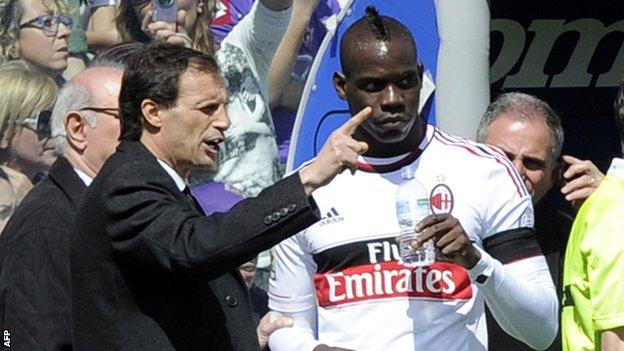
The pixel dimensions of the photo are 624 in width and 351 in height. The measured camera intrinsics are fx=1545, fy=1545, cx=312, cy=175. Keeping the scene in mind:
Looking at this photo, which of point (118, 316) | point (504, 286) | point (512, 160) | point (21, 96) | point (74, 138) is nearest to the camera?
point (118, 316)

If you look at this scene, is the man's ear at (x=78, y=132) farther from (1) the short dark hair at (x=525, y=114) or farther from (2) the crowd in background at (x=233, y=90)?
(1) the short dark hair at (x=525, y=114)

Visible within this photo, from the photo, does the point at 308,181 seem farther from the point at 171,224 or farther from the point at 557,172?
the point at 557,172

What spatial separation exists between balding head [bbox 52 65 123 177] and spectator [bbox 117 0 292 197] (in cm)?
102

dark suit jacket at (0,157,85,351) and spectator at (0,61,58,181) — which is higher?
dark suit jacket at (0,157,85,351)

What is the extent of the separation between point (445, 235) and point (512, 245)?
39 centimetres

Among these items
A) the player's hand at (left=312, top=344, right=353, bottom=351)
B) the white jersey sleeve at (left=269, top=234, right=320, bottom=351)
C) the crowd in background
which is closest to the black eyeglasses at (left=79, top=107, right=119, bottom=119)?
the crowd in background

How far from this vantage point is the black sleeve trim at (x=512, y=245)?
3.95m

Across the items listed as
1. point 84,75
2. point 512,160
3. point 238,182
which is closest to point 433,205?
point 512,160

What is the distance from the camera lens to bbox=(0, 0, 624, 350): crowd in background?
4590 millimetres

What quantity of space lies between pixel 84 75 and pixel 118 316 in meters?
1.12

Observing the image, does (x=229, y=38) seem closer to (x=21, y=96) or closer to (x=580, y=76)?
(x=21, y=96)

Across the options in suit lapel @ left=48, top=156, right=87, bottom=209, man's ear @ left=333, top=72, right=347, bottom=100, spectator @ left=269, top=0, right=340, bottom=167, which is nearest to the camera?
suit lapel @ left=48, top=156, right=87, bottom=209

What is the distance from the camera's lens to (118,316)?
3182 millimetres

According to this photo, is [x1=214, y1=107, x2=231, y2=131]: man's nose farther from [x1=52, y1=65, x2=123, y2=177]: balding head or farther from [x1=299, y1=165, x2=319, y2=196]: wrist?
[x1=52, y1=65, x2=123, y2=177]: balding head
